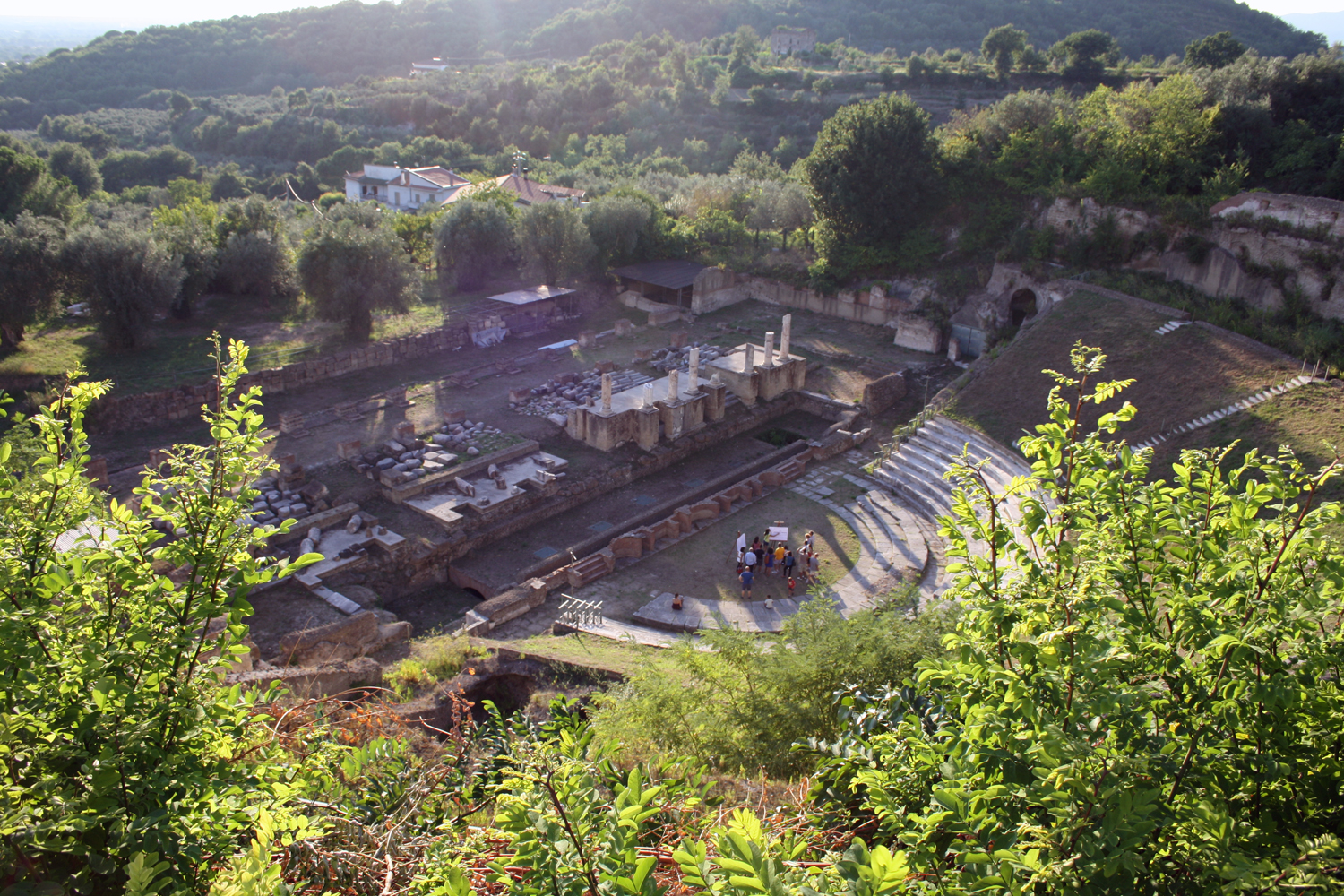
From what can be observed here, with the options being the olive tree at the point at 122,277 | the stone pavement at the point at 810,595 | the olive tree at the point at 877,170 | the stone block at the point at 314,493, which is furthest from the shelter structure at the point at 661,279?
the stone block at the point at 314,493

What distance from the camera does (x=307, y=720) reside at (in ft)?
21.7

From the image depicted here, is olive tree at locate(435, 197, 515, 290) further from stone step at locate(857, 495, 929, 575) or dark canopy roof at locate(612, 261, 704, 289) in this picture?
stone step at locate(857, 495, 929, 575)

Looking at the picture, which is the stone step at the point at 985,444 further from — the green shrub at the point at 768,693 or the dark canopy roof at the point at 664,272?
the dark canopy roof at the point at 664,272

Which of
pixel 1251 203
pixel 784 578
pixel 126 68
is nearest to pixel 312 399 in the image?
pixel 784 578

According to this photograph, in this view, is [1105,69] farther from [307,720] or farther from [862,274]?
[307,720]

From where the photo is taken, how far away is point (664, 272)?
36.2 meters

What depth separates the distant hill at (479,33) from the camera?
84.2m

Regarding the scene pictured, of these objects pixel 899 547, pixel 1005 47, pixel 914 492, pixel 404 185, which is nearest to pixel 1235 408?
pixel 914 492

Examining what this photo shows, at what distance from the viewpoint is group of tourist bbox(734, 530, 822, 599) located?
17547 mm

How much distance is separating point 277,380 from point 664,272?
17.4 m

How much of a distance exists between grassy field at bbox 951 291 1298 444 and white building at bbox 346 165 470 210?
37933mm

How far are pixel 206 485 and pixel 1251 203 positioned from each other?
105 ft

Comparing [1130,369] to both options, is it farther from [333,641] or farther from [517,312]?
[517,312]

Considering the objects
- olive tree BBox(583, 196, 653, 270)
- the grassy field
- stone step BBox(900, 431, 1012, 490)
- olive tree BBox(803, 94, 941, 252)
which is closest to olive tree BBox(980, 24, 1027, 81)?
olive tree BBox(803, 94, 941, 252)
